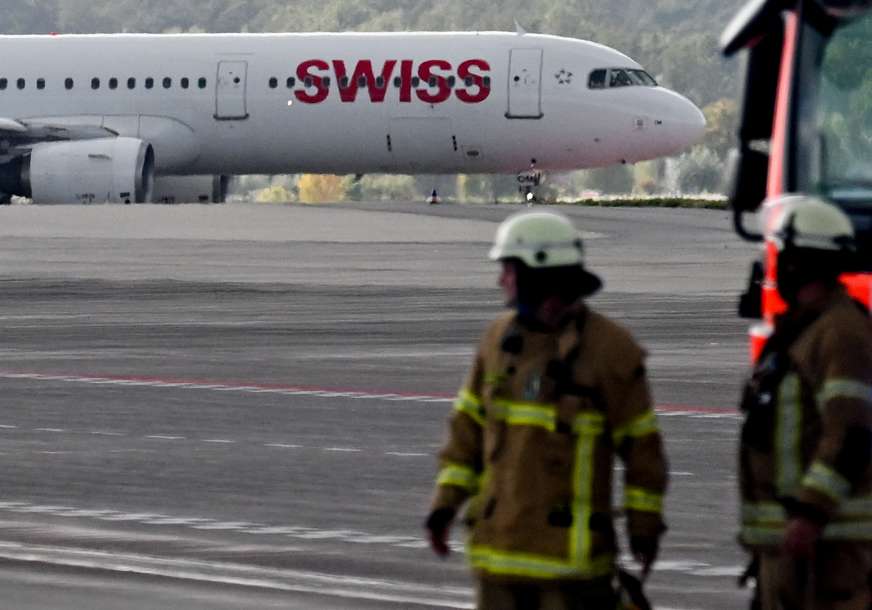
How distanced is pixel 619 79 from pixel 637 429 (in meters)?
49.6

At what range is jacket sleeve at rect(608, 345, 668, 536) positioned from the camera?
8.33 metres

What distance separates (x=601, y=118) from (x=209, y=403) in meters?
36.7

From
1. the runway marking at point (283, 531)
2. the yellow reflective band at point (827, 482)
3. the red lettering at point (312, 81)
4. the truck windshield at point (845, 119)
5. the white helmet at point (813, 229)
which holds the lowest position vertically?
the runway marking at point (283, 531)

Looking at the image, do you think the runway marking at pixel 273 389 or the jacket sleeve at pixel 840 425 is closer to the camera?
the jacket sleeve at pixel 840 425

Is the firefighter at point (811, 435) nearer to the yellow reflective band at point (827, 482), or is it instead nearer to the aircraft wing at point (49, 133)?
the yellow reflective band at point (827, 482)

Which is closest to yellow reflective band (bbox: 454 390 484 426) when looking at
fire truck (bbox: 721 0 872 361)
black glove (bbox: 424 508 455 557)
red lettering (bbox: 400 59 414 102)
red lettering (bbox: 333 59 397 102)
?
black glove (bbox: 424 508 455 557)

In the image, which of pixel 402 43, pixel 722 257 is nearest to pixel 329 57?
pixel 402 43

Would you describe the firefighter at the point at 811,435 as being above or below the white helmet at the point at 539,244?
below

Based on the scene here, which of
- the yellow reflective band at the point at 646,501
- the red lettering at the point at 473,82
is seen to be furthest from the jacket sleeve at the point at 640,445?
the red lettering at the point at 473,82

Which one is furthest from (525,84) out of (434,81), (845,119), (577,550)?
(577,550)

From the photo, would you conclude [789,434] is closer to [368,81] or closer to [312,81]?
[368,81]

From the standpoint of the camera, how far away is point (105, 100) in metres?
60.3

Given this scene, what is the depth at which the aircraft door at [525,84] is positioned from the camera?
56.6m

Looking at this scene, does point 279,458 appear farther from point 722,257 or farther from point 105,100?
point 105,100
